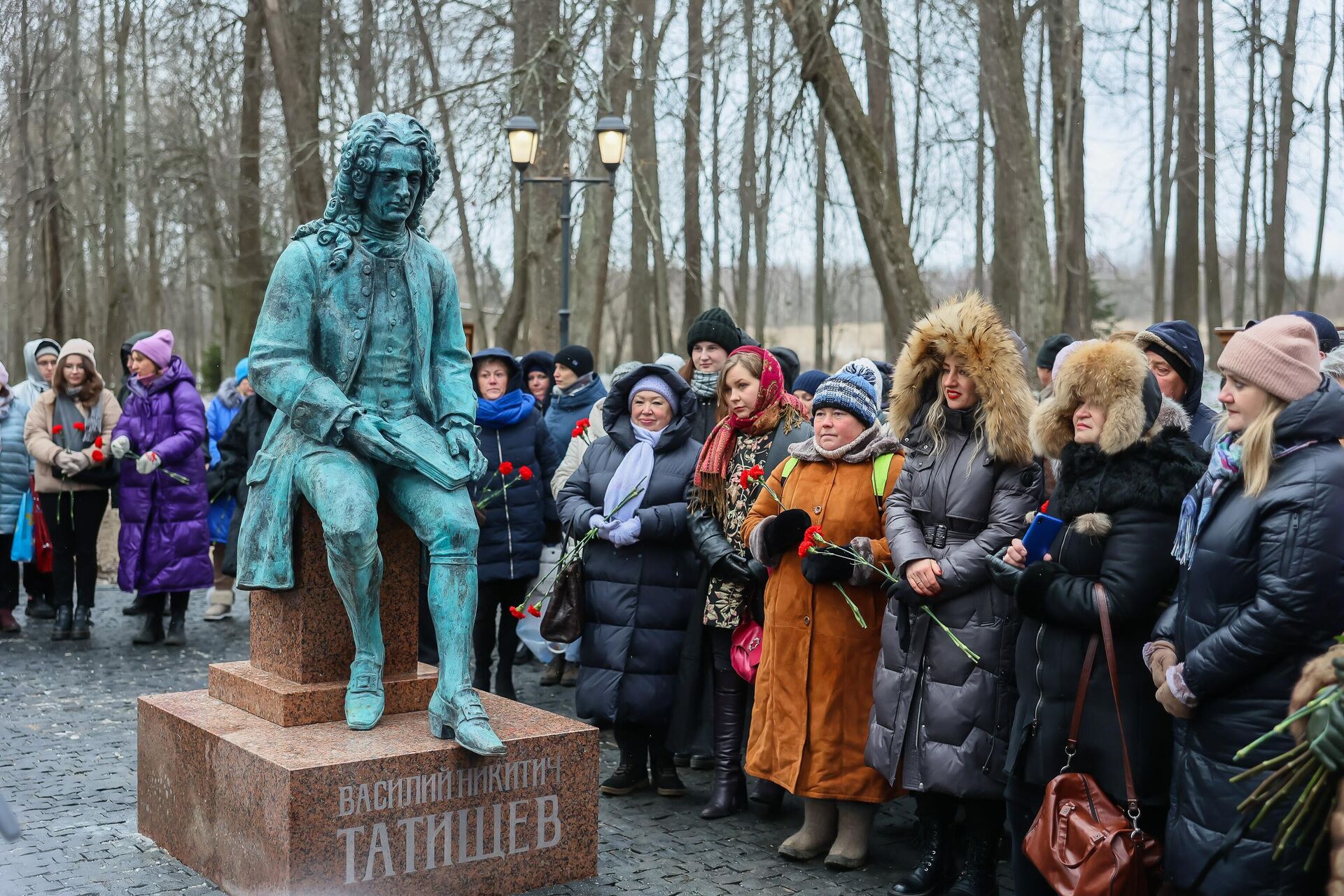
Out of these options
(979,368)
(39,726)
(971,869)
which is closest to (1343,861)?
(971,869)

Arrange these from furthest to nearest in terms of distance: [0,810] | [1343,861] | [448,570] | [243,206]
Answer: [243,206]
[448,570]
[1343,861]
[0,810]

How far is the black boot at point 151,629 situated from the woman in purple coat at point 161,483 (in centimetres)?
24

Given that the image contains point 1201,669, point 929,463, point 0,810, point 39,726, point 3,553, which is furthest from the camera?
point 3,553

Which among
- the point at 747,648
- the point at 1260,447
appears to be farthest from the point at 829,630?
the point at 1260,447

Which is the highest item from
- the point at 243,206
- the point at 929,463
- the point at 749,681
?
the point at 243,206

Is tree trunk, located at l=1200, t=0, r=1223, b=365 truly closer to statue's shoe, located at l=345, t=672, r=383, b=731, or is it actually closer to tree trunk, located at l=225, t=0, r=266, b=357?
tree trunk, located at l=225, t=0, r=266, b=357

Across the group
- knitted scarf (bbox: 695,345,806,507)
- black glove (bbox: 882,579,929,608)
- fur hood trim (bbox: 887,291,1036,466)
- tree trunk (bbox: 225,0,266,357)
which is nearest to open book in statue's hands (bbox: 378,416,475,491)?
knitted scarf (bbox: 695,345,806,507)

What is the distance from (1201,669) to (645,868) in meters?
2.28

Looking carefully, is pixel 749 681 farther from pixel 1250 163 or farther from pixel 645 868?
pixel 1250 163

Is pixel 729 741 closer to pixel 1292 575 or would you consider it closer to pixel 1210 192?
pixel 1292 575

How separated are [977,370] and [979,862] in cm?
172

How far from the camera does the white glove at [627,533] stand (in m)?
5.89

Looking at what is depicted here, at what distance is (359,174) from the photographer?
4.53 metres

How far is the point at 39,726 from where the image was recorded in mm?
6984
